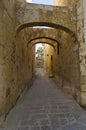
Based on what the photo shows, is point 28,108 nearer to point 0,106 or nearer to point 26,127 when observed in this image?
point 26,127

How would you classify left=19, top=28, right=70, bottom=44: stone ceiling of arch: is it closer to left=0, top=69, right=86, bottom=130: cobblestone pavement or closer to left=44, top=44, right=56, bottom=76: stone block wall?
left=44, top=44, right=56, bottom=76: stone block wall

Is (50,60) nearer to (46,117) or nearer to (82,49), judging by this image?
(82,49)

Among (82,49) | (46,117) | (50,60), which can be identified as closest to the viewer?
(46,117)

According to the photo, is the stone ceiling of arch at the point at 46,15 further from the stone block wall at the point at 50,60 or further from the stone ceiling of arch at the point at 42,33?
the stone block wall at the point at 50,60

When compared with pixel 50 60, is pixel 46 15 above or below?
above

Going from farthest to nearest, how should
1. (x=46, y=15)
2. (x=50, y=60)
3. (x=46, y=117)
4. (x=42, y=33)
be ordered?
(x=50, y=60) → (x=42, y=33) → (x=46, y=15) → (x=46, y=117)

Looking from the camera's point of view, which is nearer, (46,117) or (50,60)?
(46,117)

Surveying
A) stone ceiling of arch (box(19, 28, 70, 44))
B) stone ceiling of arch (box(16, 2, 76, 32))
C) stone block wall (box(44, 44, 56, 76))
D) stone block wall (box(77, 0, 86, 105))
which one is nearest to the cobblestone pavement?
stone block wall (box(77, 0, 86, 105))

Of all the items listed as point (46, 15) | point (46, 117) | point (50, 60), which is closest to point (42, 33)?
point (46, 15)

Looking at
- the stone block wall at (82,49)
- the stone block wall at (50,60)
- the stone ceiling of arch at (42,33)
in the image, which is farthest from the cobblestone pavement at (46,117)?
the stone block wall at (50,60)

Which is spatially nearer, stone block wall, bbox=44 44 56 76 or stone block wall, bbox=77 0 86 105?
stone block wall, bbox=77 0 86 105

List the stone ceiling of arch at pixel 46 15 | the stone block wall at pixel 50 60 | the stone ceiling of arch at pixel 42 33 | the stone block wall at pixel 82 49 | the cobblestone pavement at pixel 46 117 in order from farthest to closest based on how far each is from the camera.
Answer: the stone block wall at pixel 50 60 → the stone ceiling of arch at pixel 42 33 → the stone ceiling of arch at pixel 46 15 → the stone block wall at pixel 82 49 → the cobblestone pavement at pixel 46 117

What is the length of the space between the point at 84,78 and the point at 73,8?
2.25 metres

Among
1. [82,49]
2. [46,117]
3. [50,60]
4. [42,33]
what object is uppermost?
[42,33]
